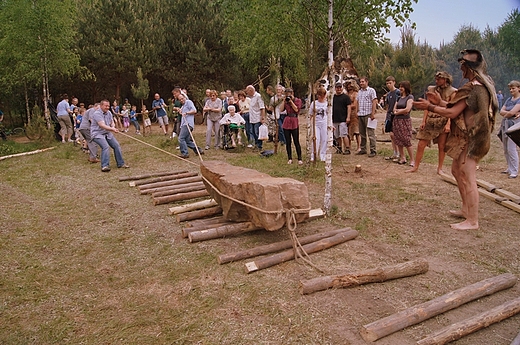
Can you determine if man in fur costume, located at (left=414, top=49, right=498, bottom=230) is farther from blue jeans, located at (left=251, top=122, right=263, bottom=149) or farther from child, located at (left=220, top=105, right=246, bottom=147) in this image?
child, located at (left=220, top=105, right=246, bottom=147)

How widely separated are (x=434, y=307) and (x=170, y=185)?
5.55 metres

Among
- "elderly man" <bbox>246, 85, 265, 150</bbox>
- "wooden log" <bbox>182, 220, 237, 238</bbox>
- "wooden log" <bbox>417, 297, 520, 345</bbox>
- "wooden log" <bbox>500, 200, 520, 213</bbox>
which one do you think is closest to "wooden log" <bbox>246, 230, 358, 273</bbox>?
"wooden log" <bbox>182, 220, 237, 238</bbox>

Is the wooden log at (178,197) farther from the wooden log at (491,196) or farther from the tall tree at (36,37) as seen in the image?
the tall tree at (36,37)

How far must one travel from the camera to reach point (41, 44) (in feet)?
47.9

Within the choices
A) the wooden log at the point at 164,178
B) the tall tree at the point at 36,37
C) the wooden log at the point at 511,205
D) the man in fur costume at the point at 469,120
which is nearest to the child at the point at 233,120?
the wooden log at the point at 164,178

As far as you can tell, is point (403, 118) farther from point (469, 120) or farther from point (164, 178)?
point (164, 178)

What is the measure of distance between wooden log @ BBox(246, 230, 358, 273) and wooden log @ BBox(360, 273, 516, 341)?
4.40 feet

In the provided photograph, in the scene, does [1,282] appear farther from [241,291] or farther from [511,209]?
[511,209]

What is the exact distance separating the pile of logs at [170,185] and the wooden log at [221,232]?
196 cm

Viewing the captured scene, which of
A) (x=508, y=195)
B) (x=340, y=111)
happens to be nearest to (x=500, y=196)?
(x=508, y=195)

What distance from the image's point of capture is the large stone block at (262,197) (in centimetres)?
429

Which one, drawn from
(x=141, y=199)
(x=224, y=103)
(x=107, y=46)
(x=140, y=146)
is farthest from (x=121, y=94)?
(x=141, y=199)

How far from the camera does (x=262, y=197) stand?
14.1ft

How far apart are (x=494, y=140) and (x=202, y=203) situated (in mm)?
11551
